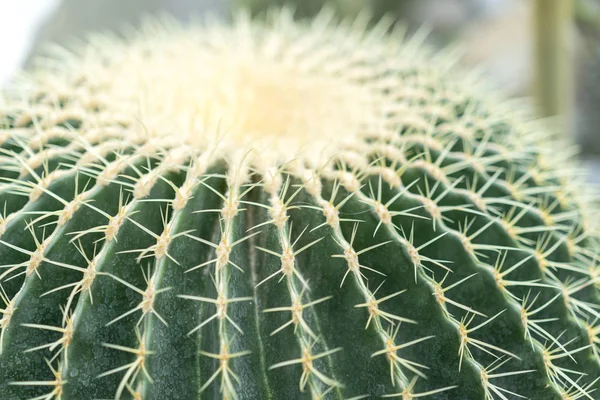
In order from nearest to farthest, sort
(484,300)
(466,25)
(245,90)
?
1. (484,300)
2. (245,90)
3. (466,25)

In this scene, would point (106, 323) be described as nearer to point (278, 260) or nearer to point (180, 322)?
point (180, 322)

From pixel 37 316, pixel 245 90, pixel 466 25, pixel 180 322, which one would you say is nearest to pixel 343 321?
pixel 180 322

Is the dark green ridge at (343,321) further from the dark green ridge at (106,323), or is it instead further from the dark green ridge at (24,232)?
the dark green ridge at (24,232)

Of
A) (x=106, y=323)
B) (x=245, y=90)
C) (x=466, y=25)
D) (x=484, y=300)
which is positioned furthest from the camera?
(x=466, y=25)

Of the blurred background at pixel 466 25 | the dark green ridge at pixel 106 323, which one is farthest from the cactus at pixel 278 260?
the blurred background at pixel 466 25

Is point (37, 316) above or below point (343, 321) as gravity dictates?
below

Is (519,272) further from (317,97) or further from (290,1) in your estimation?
(290,1)

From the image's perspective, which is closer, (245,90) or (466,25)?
(245,90)

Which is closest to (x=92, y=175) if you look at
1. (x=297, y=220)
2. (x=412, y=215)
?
(x=297, y=220)
